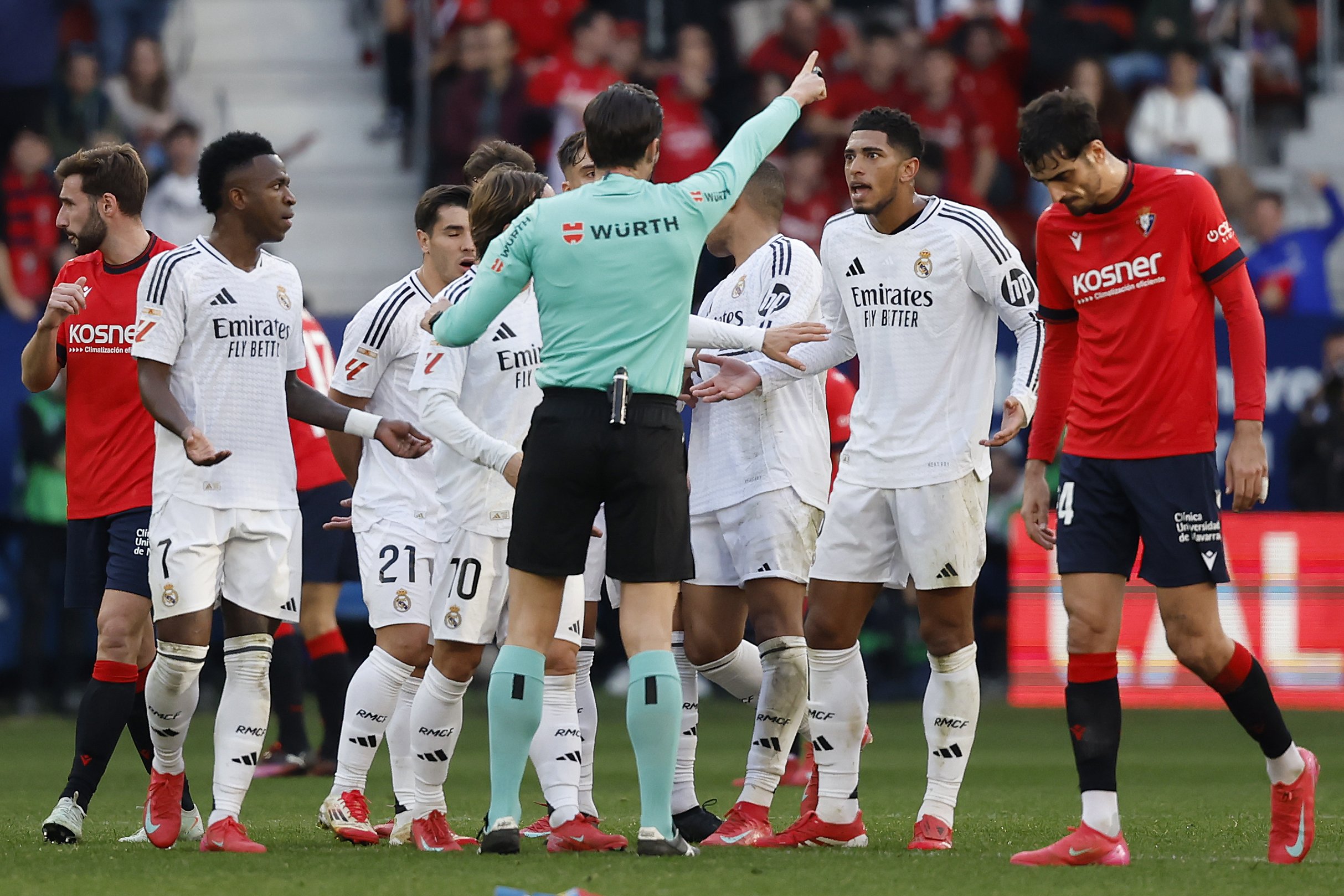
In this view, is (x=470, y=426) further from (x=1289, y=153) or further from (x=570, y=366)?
(x=1289, y=153)

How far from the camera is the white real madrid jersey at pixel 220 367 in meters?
6.03

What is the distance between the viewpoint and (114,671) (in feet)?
20.7

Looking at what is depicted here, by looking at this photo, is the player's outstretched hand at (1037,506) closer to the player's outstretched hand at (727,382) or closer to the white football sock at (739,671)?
the player's outstretched hand at (727,382)

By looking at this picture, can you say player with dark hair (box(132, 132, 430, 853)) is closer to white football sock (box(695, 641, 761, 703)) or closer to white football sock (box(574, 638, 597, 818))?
white football sock (box(574, 638, 597, 818))

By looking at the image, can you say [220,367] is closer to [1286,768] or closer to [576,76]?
[1286,768]

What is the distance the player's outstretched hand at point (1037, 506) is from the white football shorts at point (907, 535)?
0.24 metres

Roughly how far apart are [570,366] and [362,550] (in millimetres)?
1517

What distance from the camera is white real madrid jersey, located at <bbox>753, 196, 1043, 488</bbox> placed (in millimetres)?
6141

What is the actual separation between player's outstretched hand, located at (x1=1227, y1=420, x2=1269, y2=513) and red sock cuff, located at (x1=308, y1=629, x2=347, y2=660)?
478cm

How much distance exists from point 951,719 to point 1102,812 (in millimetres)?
742

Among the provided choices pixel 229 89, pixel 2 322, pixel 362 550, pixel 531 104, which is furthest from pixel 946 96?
pixel 362 550

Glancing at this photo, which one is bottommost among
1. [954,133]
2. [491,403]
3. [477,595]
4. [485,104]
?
[477,595]

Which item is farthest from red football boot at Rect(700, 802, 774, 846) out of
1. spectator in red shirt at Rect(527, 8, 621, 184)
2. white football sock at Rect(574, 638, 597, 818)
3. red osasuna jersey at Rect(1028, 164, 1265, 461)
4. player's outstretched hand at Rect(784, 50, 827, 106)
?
spectator in red shirt at Rect(527, 8, 621, 184)

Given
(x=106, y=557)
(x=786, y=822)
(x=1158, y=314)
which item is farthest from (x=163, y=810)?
(x=1158, y=314)
